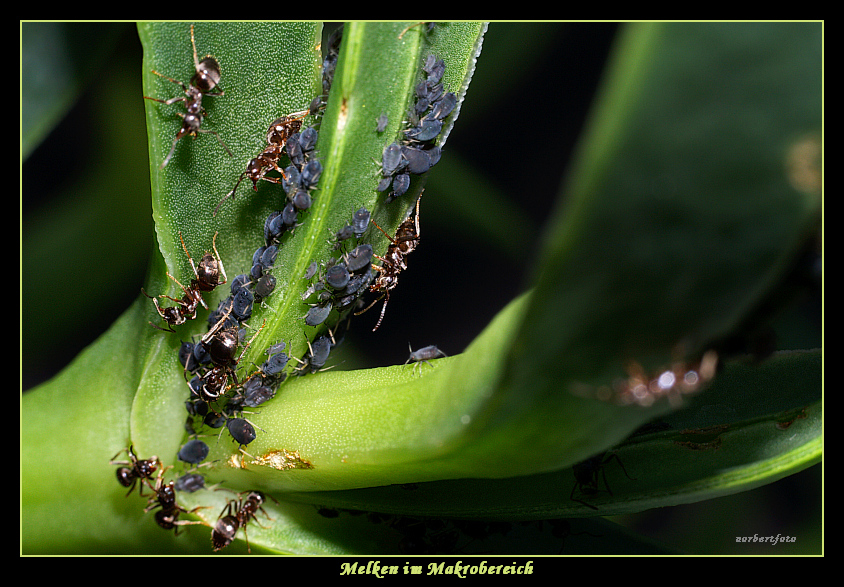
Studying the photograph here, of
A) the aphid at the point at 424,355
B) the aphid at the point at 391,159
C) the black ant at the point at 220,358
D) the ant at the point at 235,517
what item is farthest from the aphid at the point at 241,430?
the aphid at the point at 391,159

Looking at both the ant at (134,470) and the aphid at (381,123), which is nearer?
the aphid at (381,123)

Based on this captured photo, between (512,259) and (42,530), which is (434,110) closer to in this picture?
(42,530)

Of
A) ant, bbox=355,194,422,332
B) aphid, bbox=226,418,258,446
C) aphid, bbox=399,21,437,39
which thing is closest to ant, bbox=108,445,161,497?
aphid, bbox=226,418,258,446

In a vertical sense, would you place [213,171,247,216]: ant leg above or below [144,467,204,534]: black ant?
above

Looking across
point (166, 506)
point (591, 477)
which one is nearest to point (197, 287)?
point (166, 506)

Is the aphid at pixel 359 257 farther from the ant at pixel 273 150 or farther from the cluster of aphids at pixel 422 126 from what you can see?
the ant at pixel 273 150

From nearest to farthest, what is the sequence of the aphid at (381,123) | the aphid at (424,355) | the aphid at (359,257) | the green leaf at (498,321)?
1. the green leaf at (498,321)
2. the aphid at (381,123)
3. the aphid at (359,257)
4. the aphid at (424,355)

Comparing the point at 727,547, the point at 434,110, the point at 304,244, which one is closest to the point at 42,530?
the point at 304,244

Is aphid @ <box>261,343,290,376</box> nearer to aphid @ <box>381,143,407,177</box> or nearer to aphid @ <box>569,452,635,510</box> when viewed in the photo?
aphid @ <box>381,143,407,177</box>
